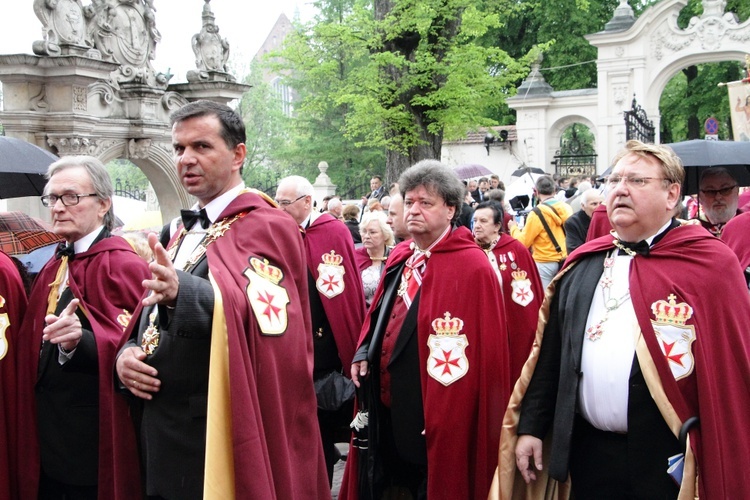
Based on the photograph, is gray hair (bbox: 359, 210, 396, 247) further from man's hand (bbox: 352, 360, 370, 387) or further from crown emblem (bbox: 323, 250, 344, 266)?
man's hand (bbox: 352, 360, 370, 387)

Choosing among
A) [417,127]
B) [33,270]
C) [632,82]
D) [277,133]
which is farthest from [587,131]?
[33,270]

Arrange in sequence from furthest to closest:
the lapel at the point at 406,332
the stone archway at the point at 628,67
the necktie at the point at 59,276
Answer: the stone archway at the point at 628,67, the lapel at the point at 406,332, the necktie at the point at 59,276

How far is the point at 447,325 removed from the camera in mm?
4430

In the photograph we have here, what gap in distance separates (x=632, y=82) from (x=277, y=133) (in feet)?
75.5

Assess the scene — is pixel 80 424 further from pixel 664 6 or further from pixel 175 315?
pixel 664 6

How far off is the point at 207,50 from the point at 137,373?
12.8 metres

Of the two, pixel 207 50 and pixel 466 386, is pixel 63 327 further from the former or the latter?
pixel 207 50

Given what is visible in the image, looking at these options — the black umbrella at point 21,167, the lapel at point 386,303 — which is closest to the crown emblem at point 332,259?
the lapel at point 386,303

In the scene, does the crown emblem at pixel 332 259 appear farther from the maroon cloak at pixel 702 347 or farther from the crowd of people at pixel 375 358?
the maroon cloak at pixel 702 347

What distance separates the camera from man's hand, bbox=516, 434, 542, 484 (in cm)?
361

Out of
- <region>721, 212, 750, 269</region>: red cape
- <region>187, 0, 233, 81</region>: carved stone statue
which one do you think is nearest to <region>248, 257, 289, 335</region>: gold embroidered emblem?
<region>721, 212, 750, 269</region>: red cape

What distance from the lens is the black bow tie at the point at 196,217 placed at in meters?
3.46

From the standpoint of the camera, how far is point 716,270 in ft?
→ 10.7

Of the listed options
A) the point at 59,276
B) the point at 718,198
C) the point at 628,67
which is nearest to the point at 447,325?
the point at 59,276
